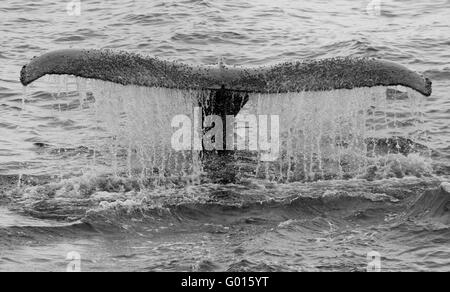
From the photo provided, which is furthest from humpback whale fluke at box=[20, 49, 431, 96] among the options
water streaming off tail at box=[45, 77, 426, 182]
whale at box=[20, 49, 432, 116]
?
water streaming off tail at box=[45, 77, 426, 182]

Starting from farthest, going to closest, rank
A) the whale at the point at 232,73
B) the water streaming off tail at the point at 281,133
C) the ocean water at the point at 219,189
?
the water streaming off tail at the point at 281,133 → the whale at the point at 232,73 → the ocean water at the point at 219,189

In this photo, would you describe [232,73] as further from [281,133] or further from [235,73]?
[281,133]

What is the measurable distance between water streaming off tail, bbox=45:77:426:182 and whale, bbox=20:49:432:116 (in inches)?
4.2

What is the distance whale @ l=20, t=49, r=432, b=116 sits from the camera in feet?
30.2

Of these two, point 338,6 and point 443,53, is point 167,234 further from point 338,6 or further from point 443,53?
point 338,6

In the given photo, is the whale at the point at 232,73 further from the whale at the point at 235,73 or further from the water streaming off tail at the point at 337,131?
the water streaming off tail at the point at 337,131

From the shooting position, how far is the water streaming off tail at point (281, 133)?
9492mm

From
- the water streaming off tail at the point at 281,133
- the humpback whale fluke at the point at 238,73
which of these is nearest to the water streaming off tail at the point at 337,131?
the water streaming off tail at the point at 281,133

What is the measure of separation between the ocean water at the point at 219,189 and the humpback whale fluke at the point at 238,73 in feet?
0.48

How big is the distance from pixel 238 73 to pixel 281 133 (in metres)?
2.01

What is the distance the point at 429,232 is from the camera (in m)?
8.62

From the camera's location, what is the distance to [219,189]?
984 centimetres

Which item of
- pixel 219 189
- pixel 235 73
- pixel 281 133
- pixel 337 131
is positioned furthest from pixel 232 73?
pixel 337 131

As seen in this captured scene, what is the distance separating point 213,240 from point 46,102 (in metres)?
7.08
